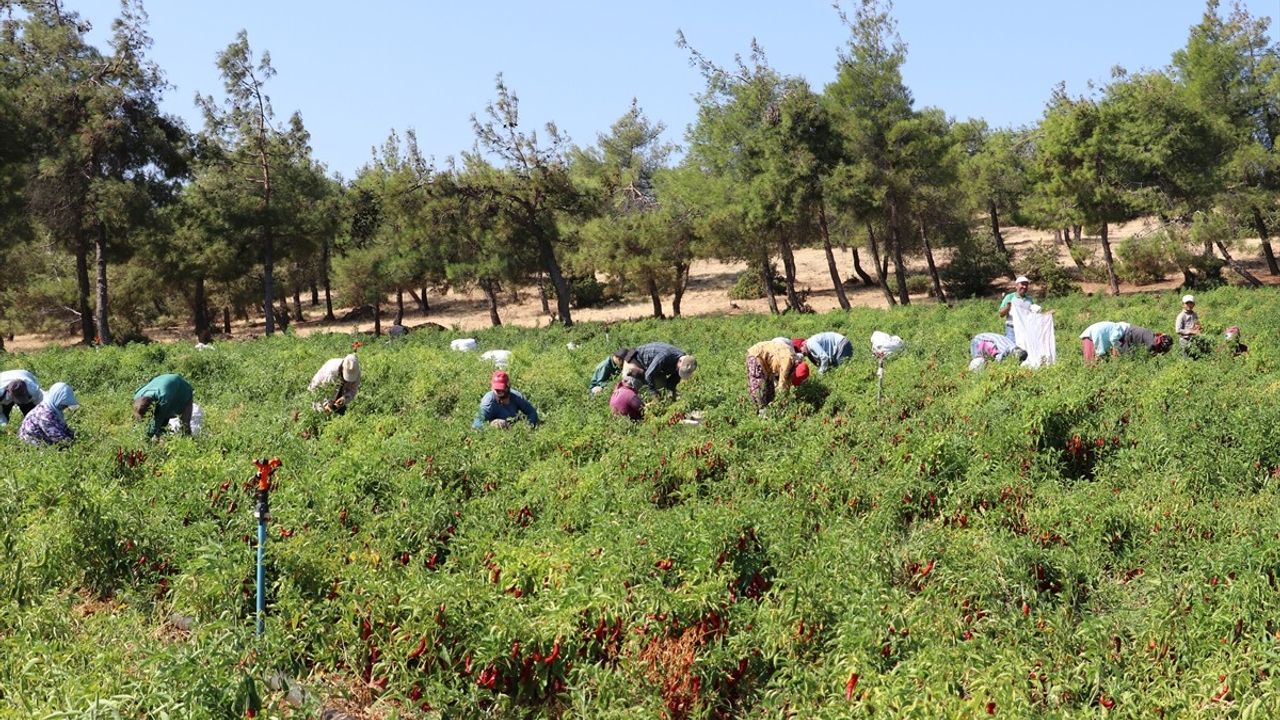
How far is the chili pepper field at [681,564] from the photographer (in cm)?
477

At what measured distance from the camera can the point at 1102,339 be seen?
13141 mm

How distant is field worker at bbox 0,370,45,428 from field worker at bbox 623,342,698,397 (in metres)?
6.97

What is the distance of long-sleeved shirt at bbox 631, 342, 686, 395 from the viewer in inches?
446

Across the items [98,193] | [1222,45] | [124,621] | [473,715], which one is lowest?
[473,715]

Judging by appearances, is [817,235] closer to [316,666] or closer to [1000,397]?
[1000,397]

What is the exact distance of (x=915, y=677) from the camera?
4648mm

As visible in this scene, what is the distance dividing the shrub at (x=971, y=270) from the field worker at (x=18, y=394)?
33.1 m

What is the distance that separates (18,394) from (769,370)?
871 cm

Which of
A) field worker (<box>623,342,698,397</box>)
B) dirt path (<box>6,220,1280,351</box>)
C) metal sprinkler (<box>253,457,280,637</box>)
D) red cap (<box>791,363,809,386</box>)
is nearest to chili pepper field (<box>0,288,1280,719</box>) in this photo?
metal sprinkler (<box>253,457,280,637</box>)

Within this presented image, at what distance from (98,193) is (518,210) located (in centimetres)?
1219

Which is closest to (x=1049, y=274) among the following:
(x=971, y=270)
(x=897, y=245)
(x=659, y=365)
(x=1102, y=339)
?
(x=971, y=270)

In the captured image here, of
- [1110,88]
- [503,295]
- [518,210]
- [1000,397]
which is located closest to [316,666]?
[1000,397]

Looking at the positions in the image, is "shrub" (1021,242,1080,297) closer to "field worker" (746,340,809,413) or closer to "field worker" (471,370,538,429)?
"field worker" (746,340,809,413)

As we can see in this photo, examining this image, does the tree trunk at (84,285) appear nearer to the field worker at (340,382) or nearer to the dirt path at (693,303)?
the dirt path at (693,303)
